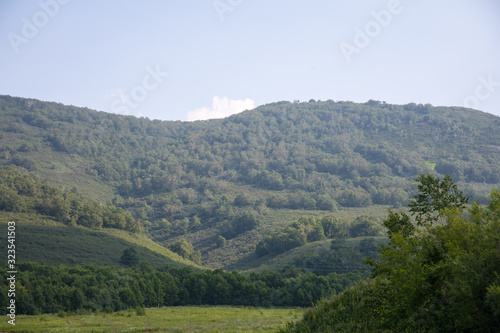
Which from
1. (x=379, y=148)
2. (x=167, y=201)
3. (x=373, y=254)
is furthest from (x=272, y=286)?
(x=379, y=148)

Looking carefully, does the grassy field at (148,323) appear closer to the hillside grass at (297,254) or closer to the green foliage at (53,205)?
the hillside grass at (297,254)

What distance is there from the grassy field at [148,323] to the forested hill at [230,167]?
71.6 m

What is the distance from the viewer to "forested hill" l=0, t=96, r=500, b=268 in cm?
13938

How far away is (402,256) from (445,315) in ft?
7.76

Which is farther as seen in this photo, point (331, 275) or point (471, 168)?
point (471, 168)

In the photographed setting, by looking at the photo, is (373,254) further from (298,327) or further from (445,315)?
(445,315)

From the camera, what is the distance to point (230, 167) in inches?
7244

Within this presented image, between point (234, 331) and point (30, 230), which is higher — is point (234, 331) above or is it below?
below

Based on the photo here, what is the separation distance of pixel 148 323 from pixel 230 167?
145m

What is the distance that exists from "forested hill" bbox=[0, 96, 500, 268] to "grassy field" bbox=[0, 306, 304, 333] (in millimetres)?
71594

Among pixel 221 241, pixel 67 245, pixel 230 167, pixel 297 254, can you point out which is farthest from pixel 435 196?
pixel 230 167

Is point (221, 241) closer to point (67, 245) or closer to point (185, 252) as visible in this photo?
point (185, 252)

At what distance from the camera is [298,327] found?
69.5 ft

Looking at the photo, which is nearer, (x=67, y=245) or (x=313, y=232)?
(x=67, y=245)
